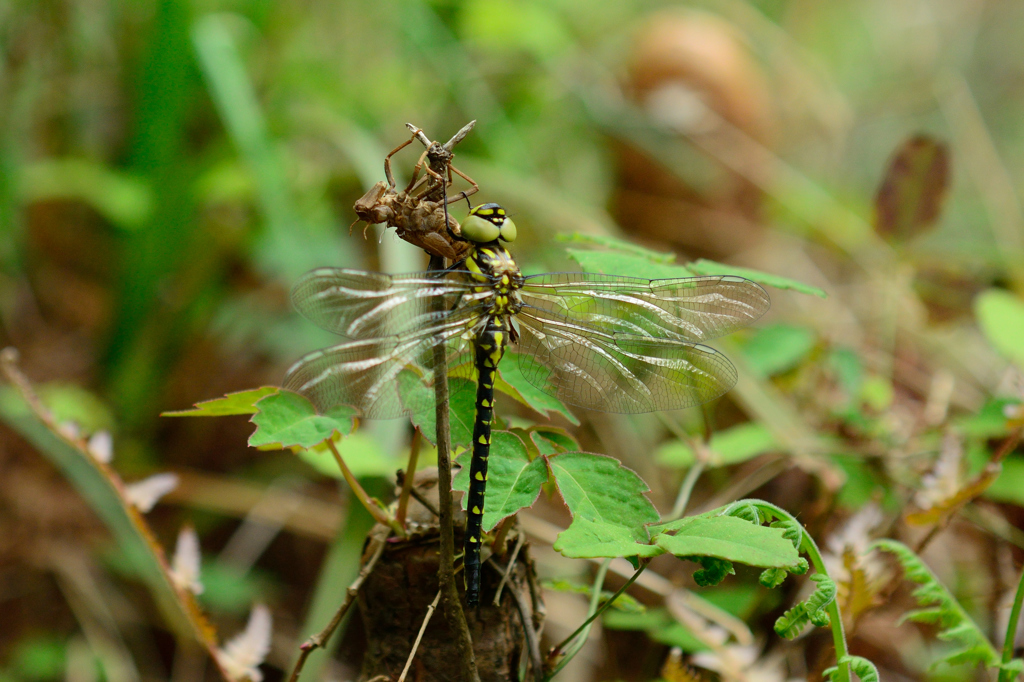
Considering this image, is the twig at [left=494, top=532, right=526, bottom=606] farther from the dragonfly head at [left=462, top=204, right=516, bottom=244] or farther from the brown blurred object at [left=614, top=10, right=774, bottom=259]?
the brown blurred object at [left=614, top=10, right=774, bottom=259]

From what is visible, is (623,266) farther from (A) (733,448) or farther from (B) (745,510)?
(A) (733,448)

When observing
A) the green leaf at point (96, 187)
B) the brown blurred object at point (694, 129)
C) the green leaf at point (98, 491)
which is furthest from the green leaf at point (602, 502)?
the brown blurred object at point (694, 129)

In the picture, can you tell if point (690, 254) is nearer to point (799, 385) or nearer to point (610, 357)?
point (799, 385)

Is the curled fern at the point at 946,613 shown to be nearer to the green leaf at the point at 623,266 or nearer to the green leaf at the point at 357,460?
the green leaf at the point at 623,266

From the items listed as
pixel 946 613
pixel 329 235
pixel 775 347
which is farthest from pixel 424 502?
pixel 329 235

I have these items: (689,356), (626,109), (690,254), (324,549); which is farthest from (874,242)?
(324,549)
